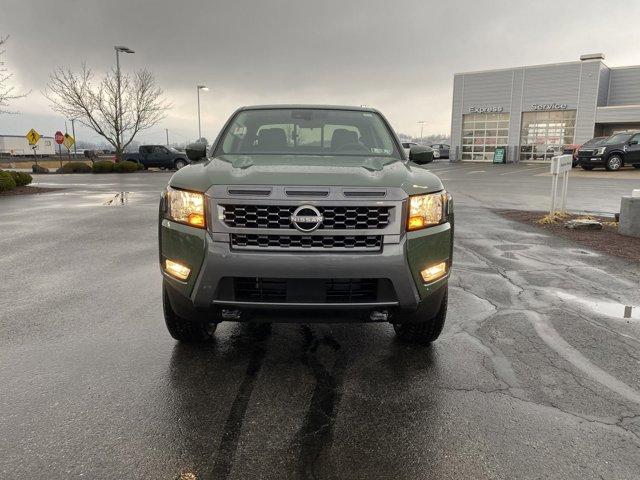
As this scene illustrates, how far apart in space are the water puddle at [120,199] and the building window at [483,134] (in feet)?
111

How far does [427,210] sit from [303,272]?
884mm

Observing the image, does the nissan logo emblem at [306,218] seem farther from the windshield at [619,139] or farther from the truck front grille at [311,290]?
the windshield at [619,139]

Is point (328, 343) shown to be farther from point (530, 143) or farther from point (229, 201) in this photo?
point (530, 143)

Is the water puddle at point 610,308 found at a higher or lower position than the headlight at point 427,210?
lower

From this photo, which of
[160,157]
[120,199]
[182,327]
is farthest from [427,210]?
[160,157]

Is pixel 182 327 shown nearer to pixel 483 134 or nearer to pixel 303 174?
pixel 303 174

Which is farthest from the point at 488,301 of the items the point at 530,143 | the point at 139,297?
the point at 530,143

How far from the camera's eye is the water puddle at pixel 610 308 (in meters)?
4.36

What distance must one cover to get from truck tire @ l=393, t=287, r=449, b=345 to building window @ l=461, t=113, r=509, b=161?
1609 inches

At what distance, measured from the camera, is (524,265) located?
6246 millimetres

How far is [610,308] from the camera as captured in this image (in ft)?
15.0

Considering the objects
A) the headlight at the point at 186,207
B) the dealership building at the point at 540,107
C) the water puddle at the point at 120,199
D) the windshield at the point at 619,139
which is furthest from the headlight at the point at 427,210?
the dealership building at the point at 540,107

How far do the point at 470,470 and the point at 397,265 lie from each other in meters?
1.11

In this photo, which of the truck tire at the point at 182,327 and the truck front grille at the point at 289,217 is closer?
the truck front grille at the point at 289,217
